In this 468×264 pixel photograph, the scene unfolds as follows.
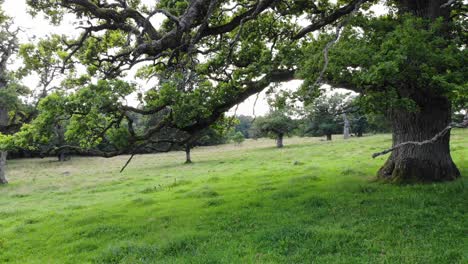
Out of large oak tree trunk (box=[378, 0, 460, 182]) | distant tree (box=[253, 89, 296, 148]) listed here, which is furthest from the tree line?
distant tree (box=[253, 89, 296, 148])

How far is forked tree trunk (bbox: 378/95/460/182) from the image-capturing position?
12852 millimetres

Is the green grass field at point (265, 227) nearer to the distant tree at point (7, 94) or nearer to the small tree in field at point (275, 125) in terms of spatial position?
the distant tree at point (7, 94)

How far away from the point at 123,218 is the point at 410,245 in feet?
29.7

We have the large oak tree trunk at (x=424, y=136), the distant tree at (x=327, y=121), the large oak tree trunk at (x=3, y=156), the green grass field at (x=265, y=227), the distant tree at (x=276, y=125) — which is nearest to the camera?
the green grass field at (x=265, y=227)

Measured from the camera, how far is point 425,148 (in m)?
13.1

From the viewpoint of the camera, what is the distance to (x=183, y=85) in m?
11.9

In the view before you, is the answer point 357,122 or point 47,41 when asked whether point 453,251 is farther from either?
point 357,122

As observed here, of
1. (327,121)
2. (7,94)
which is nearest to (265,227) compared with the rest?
(7,94)

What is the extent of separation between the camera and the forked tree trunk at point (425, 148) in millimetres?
12852

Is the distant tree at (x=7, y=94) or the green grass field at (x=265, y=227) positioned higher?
the distant tree at (x=7, y=94)

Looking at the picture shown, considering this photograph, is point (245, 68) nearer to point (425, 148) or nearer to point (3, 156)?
point (425, 148)

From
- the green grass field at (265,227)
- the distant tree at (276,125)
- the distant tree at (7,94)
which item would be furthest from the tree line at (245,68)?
the distant tree at (276,125)

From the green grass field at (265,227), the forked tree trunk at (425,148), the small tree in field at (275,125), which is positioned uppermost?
the small tree in field at (275,125)

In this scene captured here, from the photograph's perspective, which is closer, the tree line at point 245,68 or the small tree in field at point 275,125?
the tree line at point 245,68
